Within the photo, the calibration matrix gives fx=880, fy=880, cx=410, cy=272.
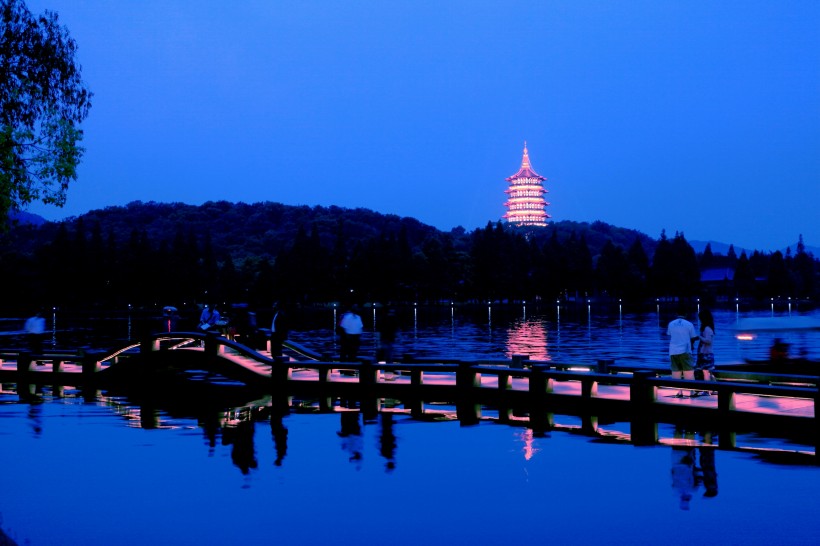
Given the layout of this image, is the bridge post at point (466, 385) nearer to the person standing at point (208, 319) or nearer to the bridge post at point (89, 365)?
the person standing at point (208, 319)

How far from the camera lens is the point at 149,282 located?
437 feet

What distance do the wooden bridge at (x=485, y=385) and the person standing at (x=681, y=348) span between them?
1.76ft

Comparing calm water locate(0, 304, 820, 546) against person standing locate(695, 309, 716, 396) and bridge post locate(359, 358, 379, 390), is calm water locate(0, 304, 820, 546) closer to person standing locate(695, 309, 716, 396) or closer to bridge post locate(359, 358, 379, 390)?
person standing locate(695, 309, 716, 396)

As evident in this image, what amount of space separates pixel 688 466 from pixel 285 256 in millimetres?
134212

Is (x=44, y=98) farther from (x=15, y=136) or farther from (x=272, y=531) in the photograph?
(x=272, y=531)

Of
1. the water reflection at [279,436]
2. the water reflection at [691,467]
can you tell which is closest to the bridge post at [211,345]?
the water reflection at [279,436]

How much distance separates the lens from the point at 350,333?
25.1 m

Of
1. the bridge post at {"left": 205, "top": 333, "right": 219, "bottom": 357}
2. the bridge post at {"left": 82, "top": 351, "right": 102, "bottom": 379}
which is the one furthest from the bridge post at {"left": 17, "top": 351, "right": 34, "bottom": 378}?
the bridge post at {"left": 205, "top": 333, "right": 219, "bottom": 357}

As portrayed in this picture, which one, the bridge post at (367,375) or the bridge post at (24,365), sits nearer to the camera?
the bridge post at (367,375)

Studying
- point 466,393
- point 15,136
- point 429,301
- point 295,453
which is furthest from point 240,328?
point 429,301

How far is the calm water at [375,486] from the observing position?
1055 centimetres

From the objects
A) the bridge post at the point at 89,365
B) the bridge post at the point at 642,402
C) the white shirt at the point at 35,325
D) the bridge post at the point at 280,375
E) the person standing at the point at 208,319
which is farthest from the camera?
the person standing at the point at 208,319

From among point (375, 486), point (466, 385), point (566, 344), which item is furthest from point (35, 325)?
point (566, 344)

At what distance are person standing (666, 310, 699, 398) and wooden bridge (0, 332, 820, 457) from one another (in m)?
0.54
